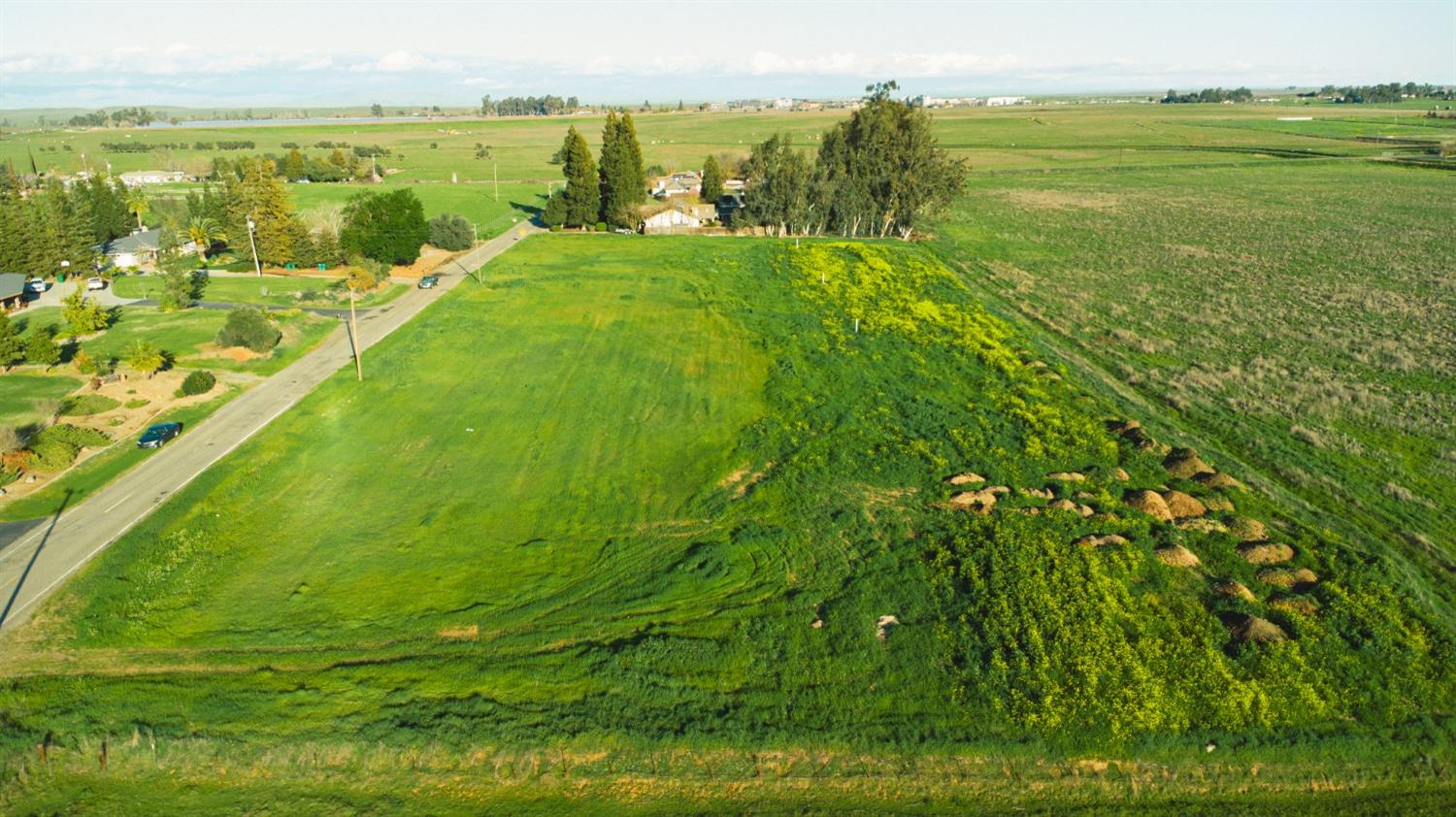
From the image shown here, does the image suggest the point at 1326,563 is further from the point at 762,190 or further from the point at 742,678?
the point at 762,190

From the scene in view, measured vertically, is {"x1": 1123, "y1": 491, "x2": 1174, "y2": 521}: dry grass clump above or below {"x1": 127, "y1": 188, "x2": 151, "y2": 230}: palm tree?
below

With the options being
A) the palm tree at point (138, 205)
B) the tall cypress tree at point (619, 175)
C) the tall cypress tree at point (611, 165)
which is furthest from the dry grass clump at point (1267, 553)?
the palm tree at point (138, 205)

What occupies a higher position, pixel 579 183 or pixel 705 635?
pixel 579 183

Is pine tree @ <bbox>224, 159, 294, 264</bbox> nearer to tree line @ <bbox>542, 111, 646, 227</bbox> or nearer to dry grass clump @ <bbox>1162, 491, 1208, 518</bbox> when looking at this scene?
tree line @ <bbox>542, 111, 646, 227</bbox>

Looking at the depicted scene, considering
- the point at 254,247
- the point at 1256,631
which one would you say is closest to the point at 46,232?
the point at 254,247

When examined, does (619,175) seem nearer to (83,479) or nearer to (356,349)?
(356,349)

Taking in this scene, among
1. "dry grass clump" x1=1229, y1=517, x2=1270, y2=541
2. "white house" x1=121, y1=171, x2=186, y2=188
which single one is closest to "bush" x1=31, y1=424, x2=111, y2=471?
"dry grass clump" x1=1229, y1=517, x2=1270, y2=541

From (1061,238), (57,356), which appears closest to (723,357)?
(57,356)

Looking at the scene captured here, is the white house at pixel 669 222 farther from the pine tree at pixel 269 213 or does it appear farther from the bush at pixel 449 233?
the pine tree at pixel 269 213
